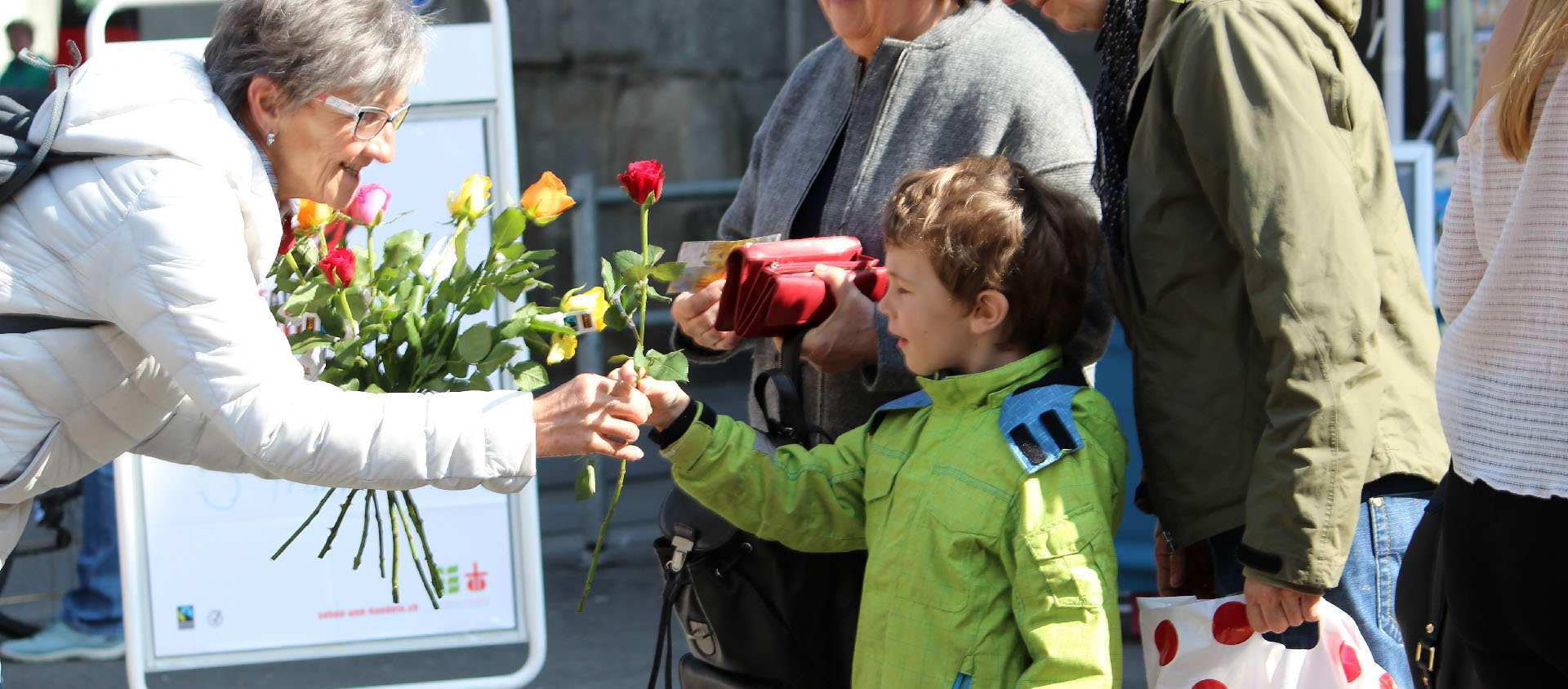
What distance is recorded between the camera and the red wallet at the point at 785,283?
6.49 ft

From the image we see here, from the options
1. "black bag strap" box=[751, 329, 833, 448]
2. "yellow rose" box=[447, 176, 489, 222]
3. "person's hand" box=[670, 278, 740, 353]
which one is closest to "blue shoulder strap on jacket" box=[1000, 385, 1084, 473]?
"black bag strap" box=[751, 329, 833, 448]

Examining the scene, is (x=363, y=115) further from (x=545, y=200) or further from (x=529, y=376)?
(x=529, y=376)

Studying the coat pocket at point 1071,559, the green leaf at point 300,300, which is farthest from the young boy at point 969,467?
the green leaf at point 300,300

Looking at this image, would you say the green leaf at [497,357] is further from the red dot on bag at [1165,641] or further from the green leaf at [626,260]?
the red dot on bag at [1165,641]

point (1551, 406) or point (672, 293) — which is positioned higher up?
point (1551, 406)

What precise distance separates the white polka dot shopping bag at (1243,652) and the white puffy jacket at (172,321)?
84 centimetres

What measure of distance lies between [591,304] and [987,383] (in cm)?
53

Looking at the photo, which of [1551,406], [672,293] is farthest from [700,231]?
[1551,406]

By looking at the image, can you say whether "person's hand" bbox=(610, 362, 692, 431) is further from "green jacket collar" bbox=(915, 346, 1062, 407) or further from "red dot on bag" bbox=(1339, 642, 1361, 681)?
"red dot on bag" bbox=(1339, 642, 1361, 681)

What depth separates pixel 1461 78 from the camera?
4516mm

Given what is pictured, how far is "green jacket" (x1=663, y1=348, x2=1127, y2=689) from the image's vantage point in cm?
175

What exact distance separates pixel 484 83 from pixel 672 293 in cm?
123

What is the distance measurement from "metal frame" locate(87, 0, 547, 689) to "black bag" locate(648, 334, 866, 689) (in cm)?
119

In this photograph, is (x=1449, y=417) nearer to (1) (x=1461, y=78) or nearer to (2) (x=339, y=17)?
(2) (x=339, y=17)
